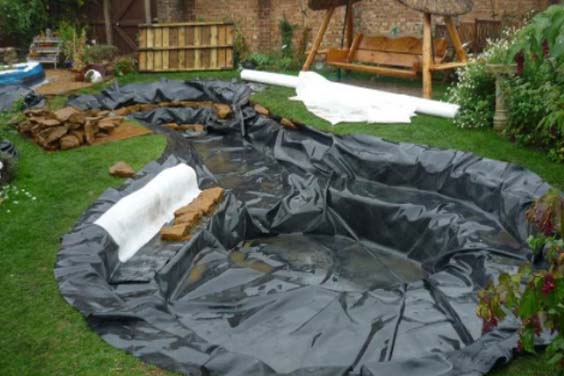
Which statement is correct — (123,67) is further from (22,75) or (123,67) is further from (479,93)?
(479,93)

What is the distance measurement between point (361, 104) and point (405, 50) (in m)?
2.34

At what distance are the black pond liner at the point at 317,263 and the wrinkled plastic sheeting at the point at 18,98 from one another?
101 inches

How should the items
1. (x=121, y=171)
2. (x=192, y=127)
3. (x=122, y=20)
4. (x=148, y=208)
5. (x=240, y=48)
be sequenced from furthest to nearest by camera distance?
(x=122, y=20) → (x=240, y=48) → (x=192, y=127) → (x=121, y=171) → (x=148, y=208)

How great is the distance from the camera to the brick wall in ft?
39.1

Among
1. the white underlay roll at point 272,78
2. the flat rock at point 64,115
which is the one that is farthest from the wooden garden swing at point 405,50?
the flat rock at point 64,115

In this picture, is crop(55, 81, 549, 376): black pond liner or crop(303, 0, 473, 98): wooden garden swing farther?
crop(303, 0, 473, 98): wooden garden swing

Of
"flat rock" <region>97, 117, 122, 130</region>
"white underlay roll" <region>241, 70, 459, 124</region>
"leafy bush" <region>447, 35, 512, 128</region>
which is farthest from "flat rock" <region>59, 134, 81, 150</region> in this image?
"leafy bush" <region>447, 35, 512, 128</region>

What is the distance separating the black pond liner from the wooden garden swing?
2.56 m

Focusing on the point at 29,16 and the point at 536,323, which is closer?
the point at 536,323

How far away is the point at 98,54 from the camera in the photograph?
12414 millimetres

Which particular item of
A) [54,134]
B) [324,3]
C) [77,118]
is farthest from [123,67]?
[54,134]

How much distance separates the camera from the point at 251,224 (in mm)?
6441

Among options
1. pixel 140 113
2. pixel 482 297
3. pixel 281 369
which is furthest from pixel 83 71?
pixel 482 297

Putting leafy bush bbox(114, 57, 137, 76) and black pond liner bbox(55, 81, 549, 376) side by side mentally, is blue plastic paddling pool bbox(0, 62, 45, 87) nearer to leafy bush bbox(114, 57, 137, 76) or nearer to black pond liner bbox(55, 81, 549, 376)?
leafy bush bbox(114, 57, 137, 76)
